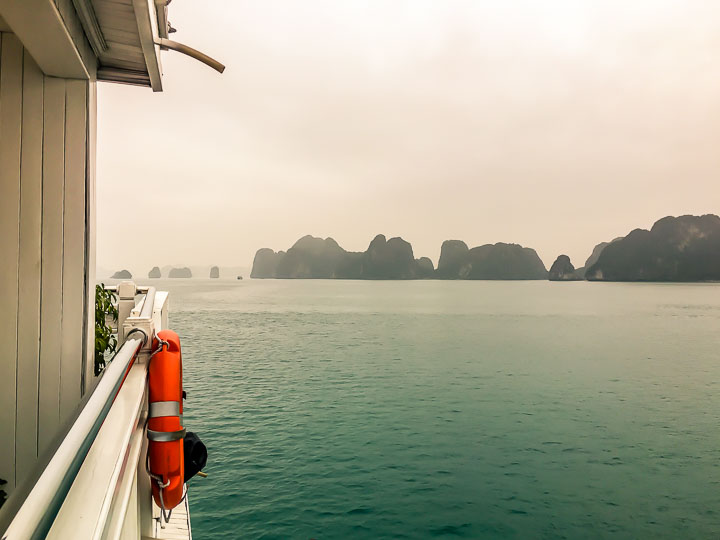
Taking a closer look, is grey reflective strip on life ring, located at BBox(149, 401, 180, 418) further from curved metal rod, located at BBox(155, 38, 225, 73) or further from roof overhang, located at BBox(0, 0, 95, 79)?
curved metal rod, located at BBox(155, 38, 225, 73)

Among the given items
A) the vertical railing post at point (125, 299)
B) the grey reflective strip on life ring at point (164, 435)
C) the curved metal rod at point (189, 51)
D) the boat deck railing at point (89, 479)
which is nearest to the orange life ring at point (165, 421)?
the grey reflective strip on life ring at point (164, 435)

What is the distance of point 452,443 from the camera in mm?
11953

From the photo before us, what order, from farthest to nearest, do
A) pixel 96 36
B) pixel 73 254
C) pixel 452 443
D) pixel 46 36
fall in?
1. pixel 452 443
2. pixel 96 36
3. pixel 73 254
4. pixel 46 36

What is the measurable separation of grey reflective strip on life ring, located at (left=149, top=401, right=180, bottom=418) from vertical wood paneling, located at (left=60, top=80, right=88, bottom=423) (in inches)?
31.3

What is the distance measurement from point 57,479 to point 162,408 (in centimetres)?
122

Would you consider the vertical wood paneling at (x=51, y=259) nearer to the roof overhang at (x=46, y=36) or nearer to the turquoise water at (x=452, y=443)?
the roof overhang at (x=46, y=36)

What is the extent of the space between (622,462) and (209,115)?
119m

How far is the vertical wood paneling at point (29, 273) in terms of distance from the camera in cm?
238

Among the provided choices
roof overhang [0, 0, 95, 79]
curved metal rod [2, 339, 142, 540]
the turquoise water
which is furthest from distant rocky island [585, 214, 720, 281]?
curved metal rod [2, 339, 142, 540]

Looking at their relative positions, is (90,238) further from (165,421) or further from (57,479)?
(57,479)

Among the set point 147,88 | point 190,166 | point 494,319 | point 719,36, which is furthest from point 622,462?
point 719,36

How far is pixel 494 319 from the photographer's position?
46469 millimetres

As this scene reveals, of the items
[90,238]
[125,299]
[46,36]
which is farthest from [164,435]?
[46,36]

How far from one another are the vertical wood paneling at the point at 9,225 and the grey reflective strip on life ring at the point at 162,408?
90cm
